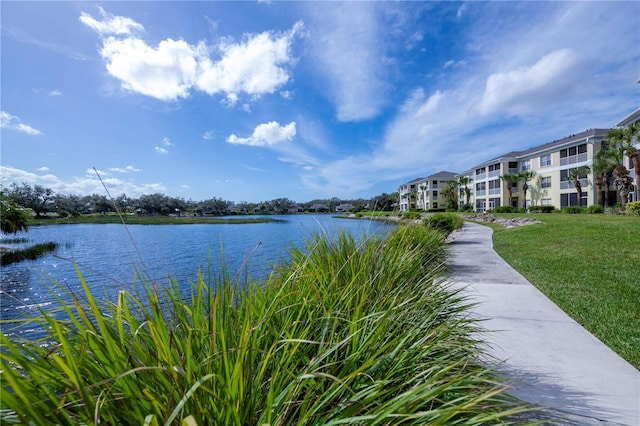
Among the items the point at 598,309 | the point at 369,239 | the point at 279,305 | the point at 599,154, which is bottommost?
the point at 598,309

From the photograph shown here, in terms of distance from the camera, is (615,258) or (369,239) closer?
(369,239)

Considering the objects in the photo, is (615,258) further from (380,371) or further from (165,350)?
(165,350)

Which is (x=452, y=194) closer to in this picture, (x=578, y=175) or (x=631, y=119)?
(x=578, y=175)

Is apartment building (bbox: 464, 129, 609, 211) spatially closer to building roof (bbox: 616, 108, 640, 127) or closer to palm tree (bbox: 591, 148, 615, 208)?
palm tree (bbox: 591, 148, 615, 208)

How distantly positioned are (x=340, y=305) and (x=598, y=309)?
17.2 ft

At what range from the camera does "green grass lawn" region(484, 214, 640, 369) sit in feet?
13.0

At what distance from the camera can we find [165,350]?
1.10 meters

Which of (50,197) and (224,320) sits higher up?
(50,197)

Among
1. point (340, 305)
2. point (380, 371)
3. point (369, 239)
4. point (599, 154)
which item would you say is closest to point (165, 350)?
point (380, 371)

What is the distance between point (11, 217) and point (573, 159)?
49.1 metres

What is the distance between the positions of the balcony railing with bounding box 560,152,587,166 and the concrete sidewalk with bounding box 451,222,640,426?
1444 inches

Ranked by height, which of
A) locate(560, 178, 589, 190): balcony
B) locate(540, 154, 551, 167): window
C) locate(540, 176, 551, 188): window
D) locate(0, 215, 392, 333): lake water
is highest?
locate(540, 154, 551, 167): window

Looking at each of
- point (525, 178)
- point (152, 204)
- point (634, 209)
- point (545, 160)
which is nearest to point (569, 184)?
point (545, 160)

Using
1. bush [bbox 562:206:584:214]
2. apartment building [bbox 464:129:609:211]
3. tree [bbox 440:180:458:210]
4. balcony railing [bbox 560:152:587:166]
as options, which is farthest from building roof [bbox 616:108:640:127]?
tree [bbox 440:180:458:210]
